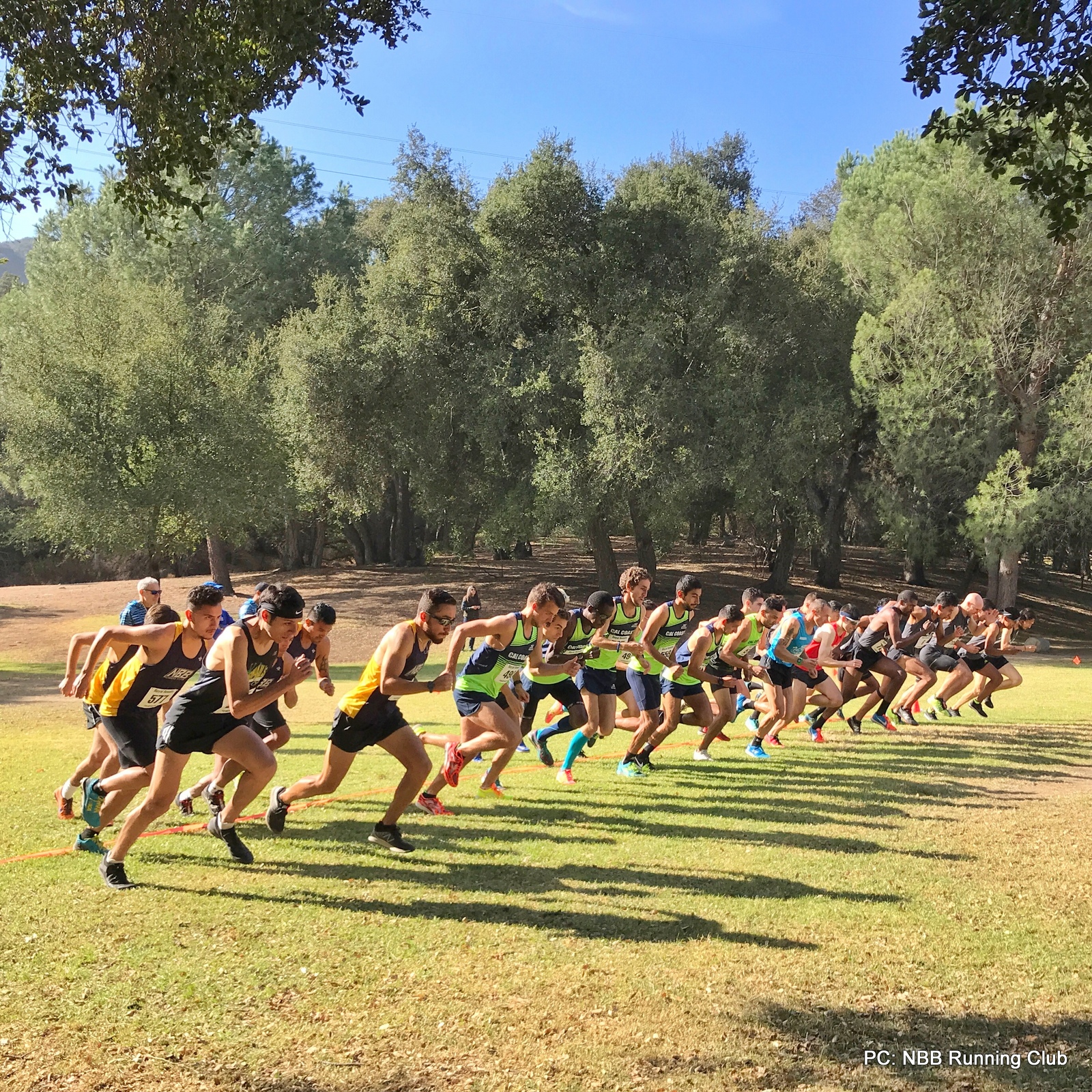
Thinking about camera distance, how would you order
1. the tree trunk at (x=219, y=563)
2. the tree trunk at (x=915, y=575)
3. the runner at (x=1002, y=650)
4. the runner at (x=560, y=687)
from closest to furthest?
1. the runner at (x=560, y=687)
2. the runner at (x=1002, y=650)
3. the tree trunk at (x=219, y=563)
4. the tree trunk at (x=915, y=575)

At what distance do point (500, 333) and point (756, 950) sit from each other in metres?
26.7

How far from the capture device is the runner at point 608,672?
10125 millimetres

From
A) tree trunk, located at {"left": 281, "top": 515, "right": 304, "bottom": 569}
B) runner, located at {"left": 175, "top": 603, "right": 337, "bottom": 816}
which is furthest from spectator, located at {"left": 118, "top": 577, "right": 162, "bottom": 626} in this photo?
tree trunk, located at {"left": 281, "top": 515, "right": 304, "bottom": 569}

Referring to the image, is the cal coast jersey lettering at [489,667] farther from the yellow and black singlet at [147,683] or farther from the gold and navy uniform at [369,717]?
the yellow and black singlet at [147,683]

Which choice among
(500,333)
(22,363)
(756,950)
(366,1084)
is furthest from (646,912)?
(22,363)

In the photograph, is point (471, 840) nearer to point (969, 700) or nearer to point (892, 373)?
point (969, 700)

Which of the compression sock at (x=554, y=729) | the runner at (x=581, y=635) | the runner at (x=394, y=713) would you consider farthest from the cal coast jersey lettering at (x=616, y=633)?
the runner at (x=394, y=713)

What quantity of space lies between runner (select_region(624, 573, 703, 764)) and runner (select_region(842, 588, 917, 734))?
10.7ft

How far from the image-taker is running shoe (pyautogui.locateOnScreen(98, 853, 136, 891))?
6.29 meters

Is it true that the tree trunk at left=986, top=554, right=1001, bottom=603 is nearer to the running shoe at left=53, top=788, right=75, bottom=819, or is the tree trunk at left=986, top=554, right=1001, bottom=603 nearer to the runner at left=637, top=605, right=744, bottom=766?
the runner at left=637, top=605, right=744, bottom=766

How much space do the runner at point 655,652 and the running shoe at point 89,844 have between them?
5.31m

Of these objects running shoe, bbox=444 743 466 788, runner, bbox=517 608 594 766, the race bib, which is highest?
the race bib

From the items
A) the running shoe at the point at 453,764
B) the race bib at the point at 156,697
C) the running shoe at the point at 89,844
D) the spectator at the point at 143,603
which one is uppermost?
the spectator at the point at 143,603

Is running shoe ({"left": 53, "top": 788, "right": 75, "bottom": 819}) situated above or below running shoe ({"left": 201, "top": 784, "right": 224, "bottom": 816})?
below
